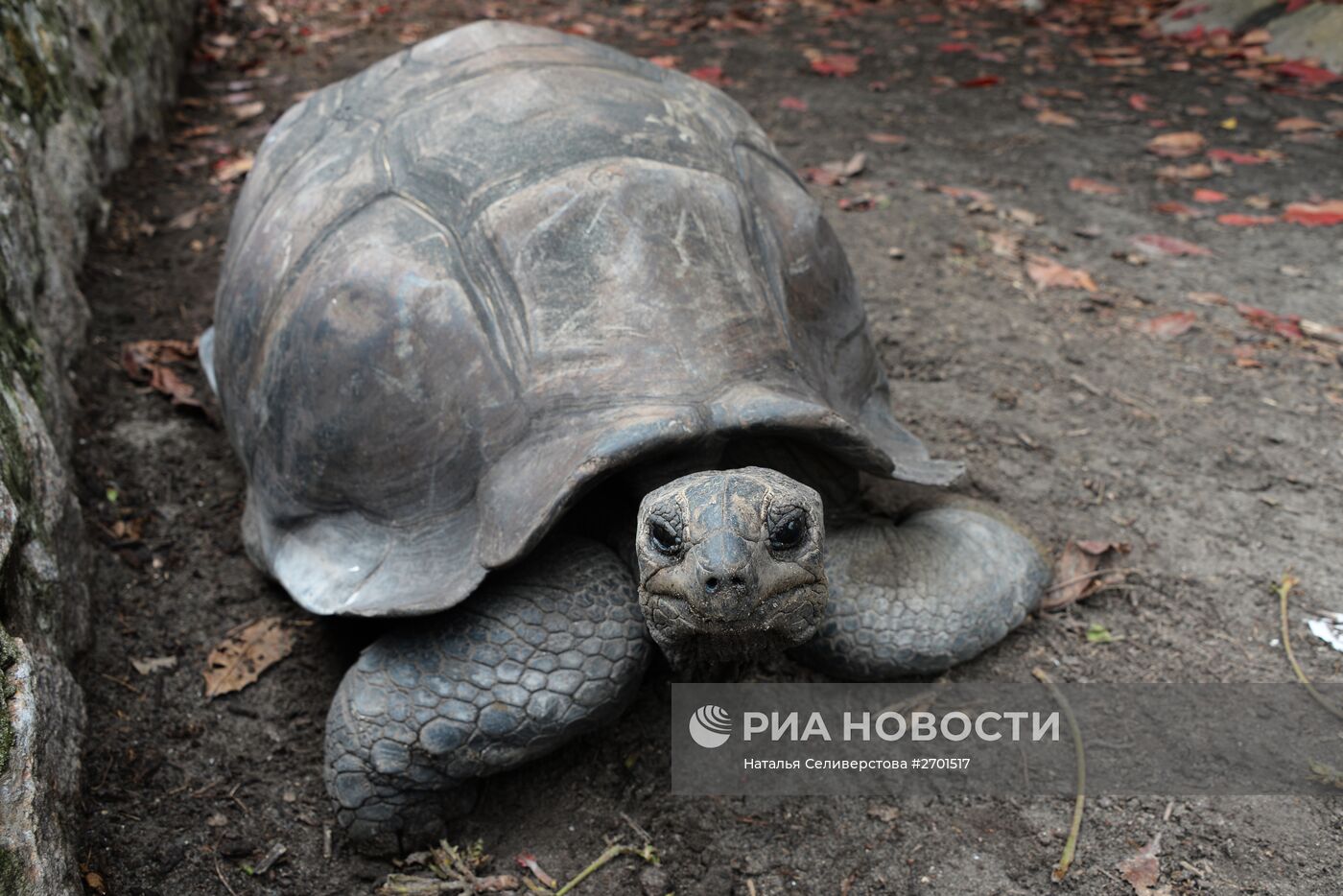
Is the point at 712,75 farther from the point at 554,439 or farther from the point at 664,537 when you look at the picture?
the point at 664,537

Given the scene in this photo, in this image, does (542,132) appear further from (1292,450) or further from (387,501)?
(1292,450)

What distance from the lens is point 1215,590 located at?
9.11 ft

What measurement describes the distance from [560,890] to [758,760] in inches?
19.7

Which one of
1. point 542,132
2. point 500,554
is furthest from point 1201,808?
point 542,132

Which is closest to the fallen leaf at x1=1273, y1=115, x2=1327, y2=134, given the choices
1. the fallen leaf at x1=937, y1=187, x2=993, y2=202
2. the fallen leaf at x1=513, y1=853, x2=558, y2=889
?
the fallen leaf at x1=937, y1=187, x2=993, y2=202

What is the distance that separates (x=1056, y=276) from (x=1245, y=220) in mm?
1109

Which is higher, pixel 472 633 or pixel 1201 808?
pixel 472 633

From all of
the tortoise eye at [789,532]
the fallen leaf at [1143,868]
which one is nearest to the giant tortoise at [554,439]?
the tortoise eye at [789,532]

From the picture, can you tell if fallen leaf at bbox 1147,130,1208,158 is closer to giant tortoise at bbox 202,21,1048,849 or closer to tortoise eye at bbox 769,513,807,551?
giant tortoise at bbox 202,21,1048,849

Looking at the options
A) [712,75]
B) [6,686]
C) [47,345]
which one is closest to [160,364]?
[47,345]

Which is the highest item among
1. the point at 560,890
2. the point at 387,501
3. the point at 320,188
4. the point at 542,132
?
the point at 542,132

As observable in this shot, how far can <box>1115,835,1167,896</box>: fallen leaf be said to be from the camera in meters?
2.06

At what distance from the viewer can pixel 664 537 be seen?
193cm

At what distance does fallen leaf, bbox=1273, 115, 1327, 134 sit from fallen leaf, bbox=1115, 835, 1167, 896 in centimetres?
474
